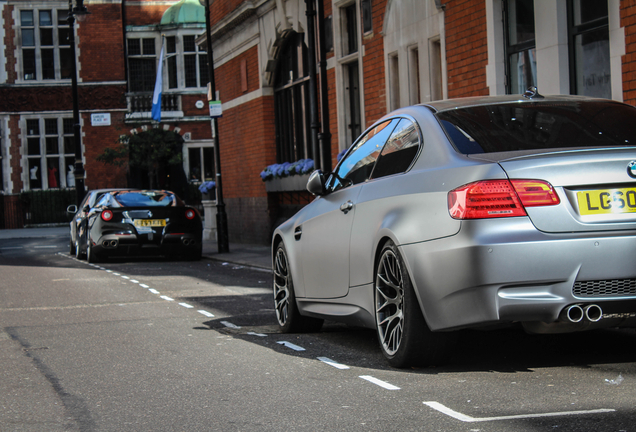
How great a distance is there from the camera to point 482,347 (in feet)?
20.8

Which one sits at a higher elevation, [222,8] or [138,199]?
[222,8]

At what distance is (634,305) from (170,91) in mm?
39935

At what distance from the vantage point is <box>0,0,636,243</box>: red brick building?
36.4ft

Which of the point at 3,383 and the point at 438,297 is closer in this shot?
the point at 438,297

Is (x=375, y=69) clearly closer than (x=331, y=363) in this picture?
No

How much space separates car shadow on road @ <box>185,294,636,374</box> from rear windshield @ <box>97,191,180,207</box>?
30.7 ft

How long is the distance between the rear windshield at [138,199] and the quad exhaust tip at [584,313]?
13220mm

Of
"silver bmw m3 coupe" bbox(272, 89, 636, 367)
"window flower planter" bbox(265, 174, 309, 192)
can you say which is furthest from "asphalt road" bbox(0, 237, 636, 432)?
"window flower planter" bbox(265, 174, 309, 192)

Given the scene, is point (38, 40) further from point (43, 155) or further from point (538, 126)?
point (538, 126)

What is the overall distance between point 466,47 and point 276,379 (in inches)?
354

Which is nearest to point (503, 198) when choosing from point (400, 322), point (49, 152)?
point (400, 322)

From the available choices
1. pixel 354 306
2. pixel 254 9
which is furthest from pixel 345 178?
pixel 254 9

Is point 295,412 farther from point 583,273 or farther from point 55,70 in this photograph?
point 55,70

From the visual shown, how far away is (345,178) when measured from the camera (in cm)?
673
